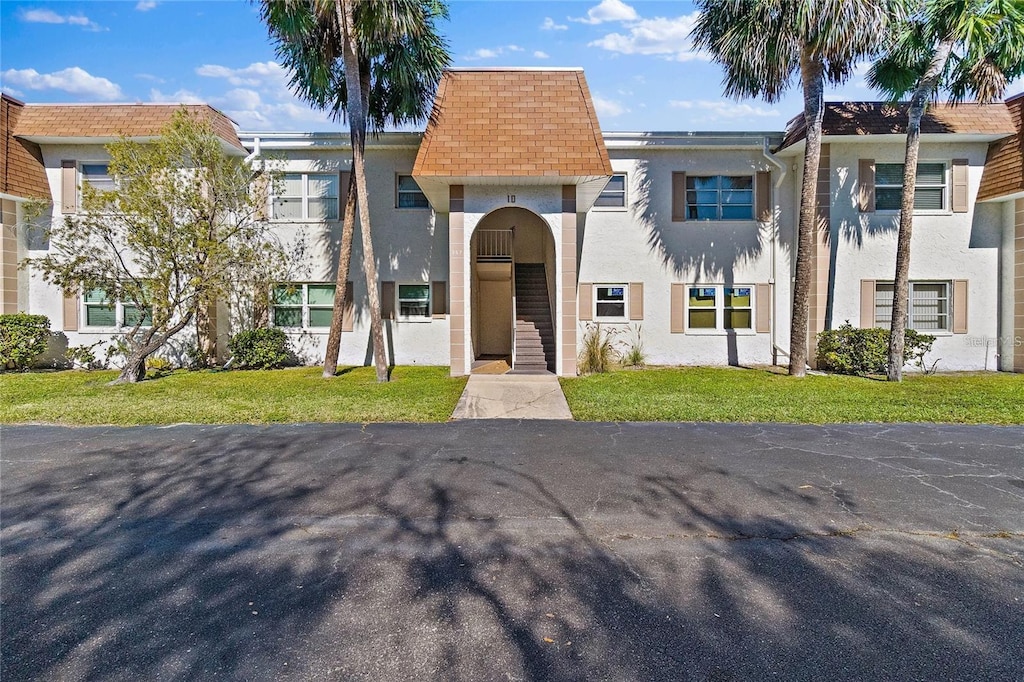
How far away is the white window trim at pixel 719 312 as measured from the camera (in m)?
15.4

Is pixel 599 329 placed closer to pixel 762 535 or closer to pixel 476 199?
pixel 476 199

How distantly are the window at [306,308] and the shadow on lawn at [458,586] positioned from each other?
10.2 m

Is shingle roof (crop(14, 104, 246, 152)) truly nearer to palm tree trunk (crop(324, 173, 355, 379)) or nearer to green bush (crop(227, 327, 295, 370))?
palm tree trunk (crop(324, 173, 355, 379))

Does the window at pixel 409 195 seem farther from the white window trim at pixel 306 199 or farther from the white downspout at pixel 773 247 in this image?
the white downspout at pixel 773 247

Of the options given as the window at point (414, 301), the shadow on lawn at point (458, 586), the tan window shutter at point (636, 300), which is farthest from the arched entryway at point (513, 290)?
the shadow on lawn at point (458, 586)

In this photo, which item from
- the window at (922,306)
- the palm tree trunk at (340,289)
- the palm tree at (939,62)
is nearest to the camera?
the palm tree at (939,62)

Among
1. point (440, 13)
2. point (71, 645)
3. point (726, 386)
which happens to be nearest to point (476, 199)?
point (440, 13)

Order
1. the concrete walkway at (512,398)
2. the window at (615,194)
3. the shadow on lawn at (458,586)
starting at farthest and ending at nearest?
1. the window at (615,194)
2. the concrete walkway at (512,398)
3. the shadow on lawn at (458,586)

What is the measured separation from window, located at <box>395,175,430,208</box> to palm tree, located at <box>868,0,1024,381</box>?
1225 centimetres

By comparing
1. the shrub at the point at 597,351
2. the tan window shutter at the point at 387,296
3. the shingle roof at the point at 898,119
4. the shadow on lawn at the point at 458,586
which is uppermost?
the shingle roof at the point at 898,119

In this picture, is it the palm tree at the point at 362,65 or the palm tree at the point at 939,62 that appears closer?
the palm tree at the point at 939,62

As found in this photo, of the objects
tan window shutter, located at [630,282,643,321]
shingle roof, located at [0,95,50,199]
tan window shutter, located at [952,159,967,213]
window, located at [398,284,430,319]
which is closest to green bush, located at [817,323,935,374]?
tan window shutter, located at [952,159,967,213]

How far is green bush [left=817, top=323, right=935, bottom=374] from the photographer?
44.0 feet

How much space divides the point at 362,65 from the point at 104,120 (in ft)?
27.0
